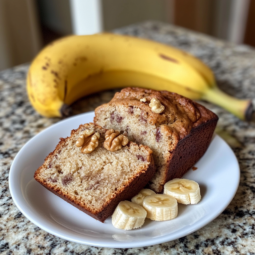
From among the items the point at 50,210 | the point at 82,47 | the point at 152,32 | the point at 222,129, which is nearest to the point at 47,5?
the point at 152,32

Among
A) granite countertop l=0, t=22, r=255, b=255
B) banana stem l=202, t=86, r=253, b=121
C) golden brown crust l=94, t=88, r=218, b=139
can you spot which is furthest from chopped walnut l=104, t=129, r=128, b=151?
banana stem l=202, t=86, r=253, b=121

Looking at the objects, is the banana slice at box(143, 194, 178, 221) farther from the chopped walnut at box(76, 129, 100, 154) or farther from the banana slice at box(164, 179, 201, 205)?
the chopped walnut at box(76, 129, 100, 154)

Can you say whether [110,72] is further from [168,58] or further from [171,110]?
[171,110]

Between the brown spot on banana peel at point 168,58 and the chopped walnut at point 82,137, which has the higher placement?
the brown spot on banana peel at point 168,58

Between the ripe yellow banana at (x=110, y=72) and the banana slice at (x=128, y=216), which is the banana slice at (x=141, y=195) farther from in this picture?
the ripe yellow banana at (x=110, y=72)

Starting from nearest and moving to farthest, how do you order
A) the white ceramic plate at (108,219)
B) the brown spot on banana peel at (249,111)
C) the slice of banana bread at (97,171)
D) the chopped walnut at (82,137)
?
the white ceramic plate at (108,219)
the slice of banana bread at (97,171)
the chopped walnut at (82,137)
the brown spot on banana peel at (249,111)

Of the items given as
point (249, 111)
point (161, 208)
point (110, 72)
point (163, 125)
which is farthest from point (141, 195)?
point (110, 72)

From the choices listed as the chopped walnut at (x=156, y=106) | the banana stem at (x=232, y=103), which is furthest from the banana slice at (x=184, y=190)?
the banana stem at (x=232, y=103)
